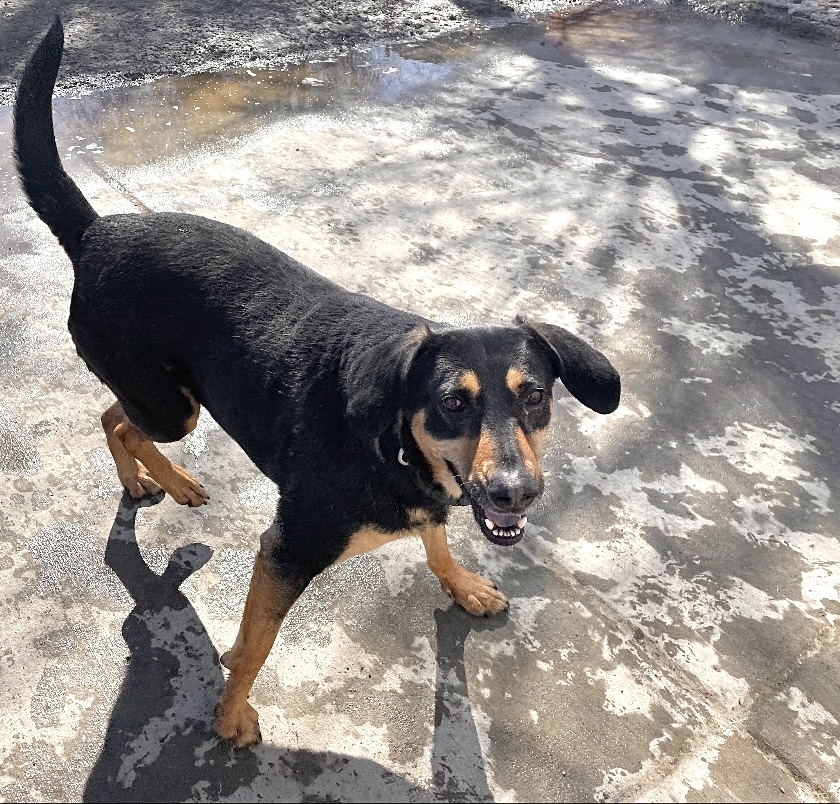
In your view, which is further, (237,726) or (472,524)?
(472,524)

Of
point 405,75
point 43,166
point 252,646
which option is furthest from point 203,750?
point 405,75

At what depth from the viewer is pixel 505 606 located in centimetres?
299

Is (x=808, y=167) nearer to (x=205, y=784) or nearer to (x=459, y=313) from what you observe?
(x=459, y=313)

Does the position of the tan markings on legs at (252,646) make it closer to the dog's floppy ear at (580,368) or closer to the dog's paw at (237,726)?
the dog's paw at (237,726)

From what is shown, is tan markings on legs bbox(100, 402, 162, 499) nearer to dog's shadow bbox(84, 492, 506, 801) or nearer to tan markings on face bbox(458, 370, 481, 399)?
dog's shadow bbox(84, 492, 506, 801)

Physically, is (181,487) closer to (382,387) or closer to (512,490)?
(382,387)

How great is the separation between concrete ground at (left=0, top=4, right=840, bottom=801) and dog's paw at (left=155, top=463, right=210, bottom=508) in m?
0.07

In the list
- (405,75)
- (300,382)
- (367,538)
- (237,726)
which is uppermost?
(300,382)

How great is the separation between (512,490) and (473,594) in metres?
1.04

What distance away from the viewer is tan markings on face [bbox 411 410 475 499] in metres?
2.24

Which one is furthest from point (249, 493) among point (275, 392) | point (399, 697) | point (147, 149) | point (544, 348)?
point (147, 149)

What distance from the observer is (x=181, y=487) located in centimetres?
332

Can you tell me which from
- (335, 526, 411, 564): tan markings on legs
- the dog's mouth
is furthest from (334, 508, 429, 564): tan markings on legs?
the dog's mouth

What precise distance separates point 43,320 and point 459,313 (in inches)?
89.3
